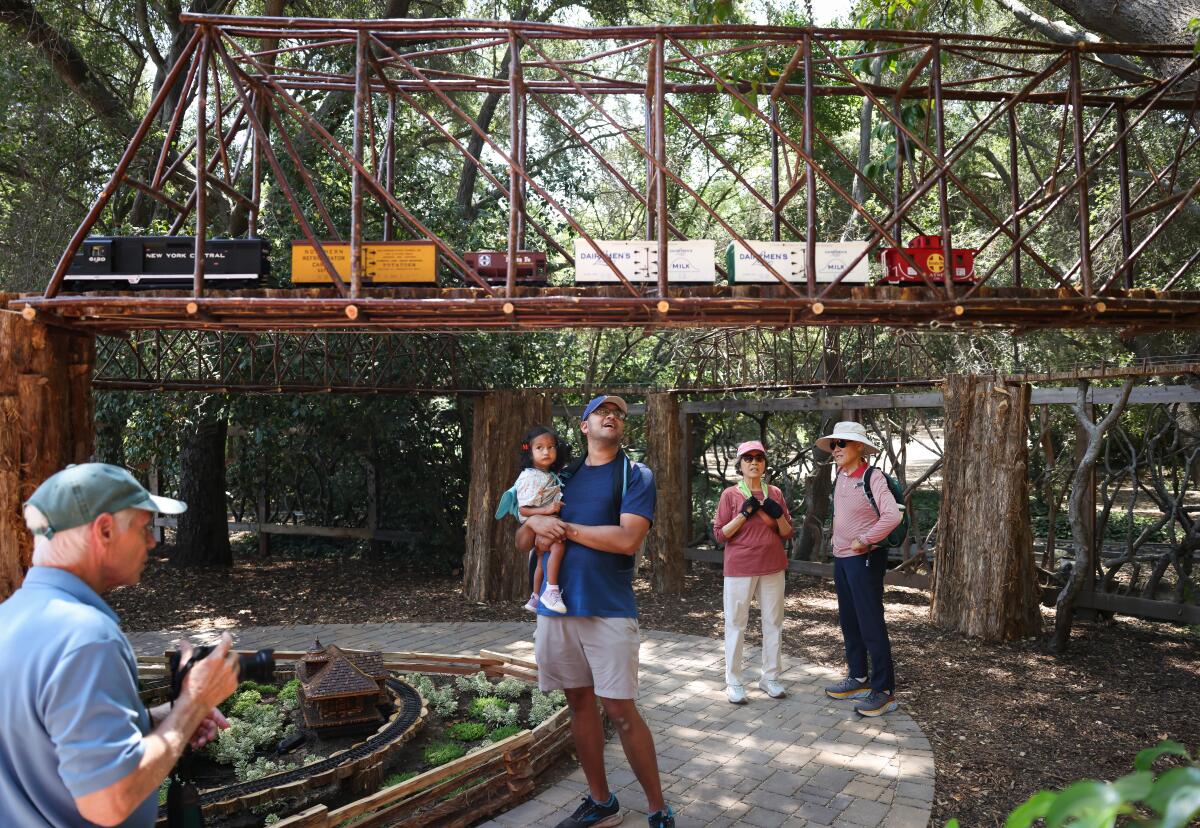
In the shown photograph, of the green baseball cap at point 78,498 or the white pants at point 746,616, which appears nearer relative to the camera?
the green baseball cap at point 78,498

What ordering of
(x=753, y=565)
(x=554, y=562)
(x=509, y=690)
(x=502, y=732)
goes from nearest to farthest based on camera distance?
1. (x=554, y=562)
2. (x=502, y=732)
3. (x=509, y=690)
4. (x=753, y=565)

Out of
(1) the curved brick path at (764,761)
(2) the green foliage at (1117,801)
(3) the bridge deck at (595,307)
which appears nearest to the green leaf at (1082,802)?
(2) the green foliage at (1117,801)

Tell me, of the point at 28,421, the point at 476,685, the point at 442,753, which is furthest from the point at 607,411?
the point at 28,421

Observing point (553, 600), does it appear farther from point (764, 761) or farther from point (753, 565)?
point (753, 565)

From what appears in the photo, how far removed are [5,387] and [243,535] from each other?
1193cm

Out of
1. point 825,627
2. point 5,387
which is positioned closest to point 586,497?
point 5,387

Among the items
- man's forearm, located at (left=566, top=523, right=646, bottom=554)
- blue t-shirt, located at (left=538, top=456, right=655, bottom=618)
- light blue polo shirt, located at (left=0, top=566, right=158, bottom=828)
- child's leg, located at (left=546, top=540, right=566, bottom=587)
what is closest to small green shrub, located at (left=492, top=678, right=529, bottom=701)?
blue t-shirt, located at (left=538, top=456, right=655, bottom=618)

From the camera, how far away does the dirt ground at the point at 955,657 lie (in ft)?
17.1

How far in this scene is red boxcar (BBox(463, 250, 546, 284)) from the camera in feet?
17.8

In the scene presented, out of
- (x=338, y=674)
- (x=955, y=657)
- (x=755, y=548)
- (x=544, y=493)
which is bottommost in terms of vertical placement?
(x=955, y=657)

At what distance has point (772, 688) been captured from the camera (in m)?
6.46

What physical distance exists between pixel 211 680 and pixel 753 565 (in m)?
4.64

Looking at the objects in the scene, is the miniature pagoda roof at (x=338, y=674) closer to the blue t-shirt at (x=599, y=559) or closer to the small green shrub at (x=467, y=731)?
the small green shrub at (x=467, y=731)

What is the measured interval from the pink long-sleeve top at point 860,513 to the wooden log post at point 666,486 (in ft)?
14.5
